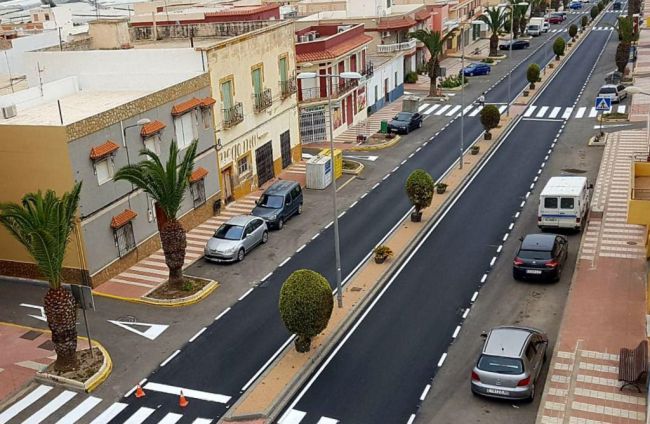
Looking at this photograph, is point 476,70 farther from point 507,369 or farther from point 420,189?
point 507,369

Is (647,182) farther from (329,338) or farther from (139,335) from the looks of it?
(139,335)

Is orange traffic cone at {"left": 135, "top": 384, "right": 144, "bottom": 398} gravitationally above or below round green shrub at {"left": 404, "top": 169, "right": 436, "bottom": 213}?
below

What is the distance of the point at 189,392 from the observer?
75.1ft

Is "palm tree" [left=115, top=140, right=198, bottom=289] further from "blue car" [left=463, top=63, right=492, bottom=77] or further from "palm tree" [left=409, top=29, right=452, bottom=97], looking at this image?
"blue car" [left=463, top=63, right=492, bottom=77]

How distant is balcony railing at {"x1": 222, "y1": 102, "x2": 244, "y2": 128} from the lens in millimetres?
40000

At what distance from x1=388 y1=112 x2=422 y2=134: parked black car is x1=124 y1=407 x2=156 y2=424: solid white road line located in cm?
3829

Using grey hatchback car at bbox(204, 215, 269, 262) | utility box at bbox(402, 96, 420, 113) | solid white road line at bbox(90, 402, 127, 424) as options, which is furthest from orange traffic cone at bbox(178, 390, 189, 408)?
utility box at bbox(402, 96, 420, 113)

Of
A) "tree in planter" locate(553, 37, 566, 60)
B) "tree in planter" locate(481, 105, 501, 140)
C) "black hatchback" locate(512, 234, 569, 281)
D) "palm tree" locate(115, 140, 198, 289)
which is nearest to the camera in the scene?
"palm tree" locate(115, 140, 198, 289)

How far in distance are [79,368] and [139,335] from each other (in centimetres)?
300

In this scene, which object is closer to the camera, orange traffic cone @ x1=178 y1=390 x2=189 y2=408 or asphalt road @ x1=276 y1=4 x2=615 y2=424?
asphalt road @ x1=276 y1=4 x2=615 y2=424

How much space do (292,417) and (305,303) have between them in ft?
12.2

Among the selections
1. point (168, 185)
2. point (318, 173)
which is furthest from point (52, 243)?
point (318, 173)

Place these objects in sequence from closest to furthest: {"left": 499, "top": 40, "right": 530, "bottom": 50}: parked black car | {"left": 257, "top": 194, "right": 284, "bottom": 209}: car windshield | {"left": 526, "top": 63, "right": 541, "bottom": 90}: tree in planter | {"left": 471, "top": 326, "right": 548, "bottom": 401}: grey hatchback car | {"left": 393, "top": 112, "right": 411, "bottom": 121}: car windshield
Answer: {"left": 471, "top": 326, "right": 548, "bottom": 401}: grey hatchback car, {"left": 257, "top": 194, "right": 284, "bottom": 209}: car windshield, {"left": 393, "top": 112, "right": 411, "bottom": 121}: car windshield, {"left": 526, "top": 63, "right": 541, "bottom": 90}: tree in planter, {"left": 499, "top": 40, "right": 530, "bottom": 50}: parked black car

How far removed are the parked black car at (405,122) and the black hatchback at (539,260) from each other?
90.7ft
